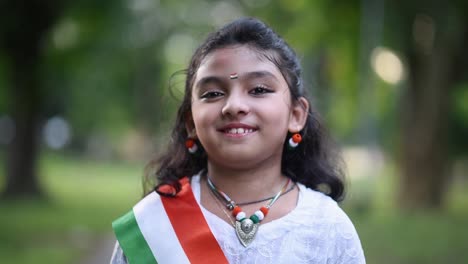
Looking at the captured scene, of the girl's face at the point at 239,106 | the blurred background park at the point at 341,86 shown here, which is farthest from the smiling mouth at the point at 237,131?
the blurred background park at the point at 341,86

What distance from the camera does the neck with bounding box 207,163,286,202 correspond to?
2377 mm

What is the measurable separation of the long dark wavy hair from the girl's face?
2.3 inches

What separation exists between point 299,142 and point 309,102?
17 centimetres

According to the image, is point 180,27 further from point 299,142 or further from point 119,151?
point 299,142

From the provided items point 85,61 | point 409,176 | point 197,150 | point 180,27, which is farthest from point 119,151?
point 197,150

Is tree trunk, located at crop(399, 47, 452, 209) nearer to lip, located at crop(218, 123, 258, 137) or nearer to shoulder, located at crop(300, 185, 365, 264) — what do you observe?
shoulder, located at crop(300, 185, 365, 264)

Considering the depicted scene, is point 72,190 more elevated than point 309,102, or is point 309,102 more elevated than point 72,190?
point 309,102

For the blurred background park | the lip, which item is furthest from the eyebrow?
the blurred background park

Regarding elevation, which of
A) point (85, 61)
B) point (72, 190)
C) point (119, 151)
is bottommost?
point (119, 151)

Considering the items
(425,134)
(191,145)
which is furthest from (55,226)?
(191,145)

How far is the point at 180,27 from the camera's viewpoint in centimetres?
3184

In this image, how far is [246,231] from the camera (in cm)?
226

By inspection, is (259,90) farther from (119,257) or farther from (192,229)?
(119,257)

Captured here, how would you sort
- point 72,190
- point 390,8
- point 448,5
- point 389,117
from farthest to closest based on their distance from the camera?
1. point 389,117
2. point 72,190
3. point 390,8
4. point 448,5
